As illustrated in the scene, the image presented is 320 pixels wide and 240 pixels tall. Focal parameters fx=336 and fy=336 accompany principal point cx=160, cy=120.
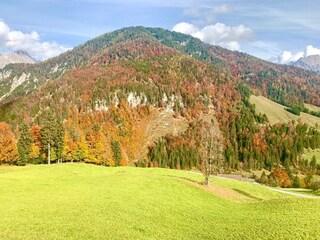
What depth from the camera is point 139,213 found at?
138ft

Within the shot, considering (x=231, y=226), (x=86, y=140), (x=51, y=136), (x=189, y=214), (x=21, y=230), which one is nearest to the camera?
(x=21, y=230)

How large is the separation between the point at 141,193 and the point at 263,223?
19.6 m

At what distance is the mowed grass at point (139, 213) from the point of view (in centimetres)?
3469

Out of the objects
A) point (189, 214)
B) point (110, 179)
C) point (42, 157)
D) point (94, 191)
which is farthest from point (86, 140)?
point (189, 214)

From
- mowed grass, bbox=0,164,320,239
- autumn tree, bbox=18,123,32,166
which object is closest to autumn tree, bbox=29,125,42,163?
autumn tree, bbox=18,123,32,166

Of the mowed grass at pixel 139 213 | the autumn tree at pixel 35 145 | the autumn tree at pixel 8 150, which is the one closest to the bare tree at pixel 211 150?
the mowed grass at pixel 139 213

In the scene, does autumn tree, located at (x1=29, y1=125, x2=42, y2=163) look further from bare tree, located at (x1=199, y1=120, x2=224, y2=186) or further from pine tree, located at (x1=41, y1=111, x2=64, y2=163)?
bare tree, located at (x1=199, y1=120, x2=224, y2=186)

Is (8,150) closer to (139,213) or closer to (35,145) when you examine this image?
(35,145)

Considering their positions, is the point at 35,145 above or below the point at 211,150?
above

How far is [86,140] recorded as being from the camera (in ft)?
566

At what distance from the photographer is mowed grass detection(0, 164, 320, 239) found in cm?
3469

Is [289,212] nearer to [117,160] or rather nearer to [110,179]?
[110,179]

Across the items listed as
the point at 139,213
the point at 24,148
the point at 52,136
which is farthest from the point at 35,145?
the point at 139,213

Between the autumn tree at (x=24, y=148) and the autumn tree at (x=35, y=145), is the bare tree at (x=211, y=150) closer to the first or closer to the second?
the autumn tree at (x=35, y=145)
